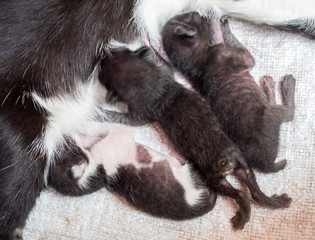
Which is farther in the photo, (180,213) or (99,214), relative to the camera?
(99,214)

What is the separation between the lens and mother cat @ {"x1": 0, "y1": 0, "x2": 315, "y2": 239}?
5.16 ft

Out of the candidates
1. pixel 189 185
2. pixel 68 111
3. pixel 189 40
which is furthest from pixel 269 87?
pixel 68 111

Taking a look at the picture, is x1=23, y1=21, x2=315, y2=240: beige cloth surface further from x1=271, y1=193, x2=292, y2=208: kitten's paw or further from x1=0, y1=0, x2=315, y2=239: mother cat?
x1=0, y1=0, x2=315, y2=239: mother cat

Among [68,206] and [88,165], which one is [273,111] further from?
[68,206]

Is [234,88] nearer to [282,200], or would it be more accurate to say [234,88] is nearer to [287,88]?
[287,88]

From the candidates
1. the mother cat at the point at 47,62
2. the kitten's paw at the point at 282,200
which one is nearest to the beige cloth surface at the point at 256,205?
the kitten's paw at the point at 282,200

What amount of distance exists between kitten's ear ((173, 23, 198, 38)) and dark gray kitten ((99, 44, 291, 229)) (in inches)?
5.5

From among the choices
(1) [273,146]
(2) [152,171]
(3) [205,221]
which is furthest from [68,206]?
(1) [273,146]

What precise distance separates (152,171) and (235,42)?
2.08 ft

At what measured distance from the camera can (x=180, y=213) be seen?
162cm

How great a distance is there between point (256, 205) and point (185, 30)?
0.73 meters

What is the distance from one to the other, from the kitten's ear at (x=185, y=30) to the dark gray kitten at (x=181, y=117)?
14 cm

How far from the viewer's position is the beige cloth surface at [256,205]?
168 cm

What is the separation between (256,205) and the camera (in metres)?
→ 1.71
